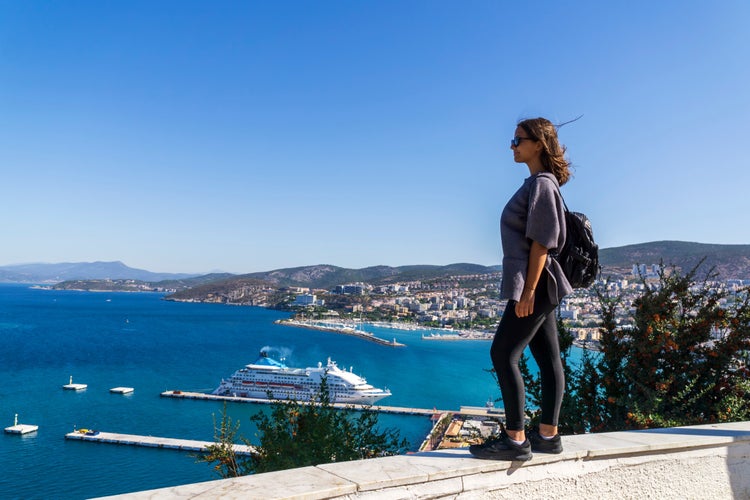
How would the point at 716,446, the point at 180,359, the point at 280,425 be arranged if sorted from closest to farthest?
the point at 716,446 < the point at 280,425 < the point at 180,359

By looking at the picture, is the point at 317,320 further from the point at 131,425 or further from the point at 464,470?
the point at 464,470

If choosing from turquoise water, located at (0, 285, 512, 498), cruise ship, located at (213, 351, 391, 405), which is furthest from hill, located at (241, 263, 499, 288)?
cruise ship, located at (213, 351, 391, 405)

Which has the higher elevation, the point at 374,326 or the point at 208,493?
the point at 208,493

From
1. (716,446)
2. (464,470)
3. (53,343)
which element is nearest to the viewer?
(464,470)

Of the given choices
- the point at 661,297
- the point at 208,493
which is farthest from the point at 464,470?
the point at 661,297

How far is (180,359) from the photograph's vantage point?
4178 centimetres

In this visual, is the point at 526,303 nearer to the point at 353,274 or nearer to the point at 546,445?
the point at 546,445

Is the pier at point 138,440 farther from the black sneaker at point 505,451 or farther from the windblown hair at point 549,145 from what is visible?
the windblown hair at point 549,145

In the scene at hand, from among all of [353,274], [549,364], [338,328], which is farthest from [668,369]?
[353,274]

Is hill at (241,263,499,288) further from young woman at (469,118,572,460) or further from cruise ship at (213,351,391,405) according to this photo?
young woman at (469,118,572,460)

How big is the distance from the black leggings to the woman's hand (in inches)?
1.5

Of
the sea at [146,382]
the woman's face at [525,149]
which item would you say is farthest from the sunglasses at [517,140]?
the sea at [146,382]

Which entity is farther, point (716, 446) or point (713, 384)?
point (713, 384)

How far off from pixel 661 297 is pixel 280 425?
2349mm
